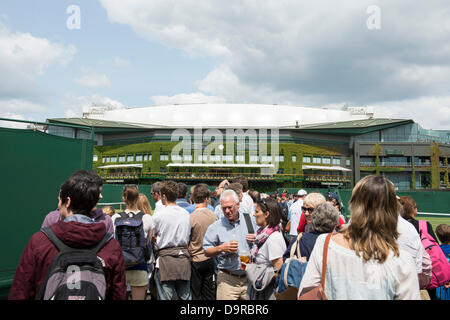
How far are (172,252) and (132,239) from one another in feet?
1.98

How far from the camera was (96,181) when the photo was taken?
8.71 ft

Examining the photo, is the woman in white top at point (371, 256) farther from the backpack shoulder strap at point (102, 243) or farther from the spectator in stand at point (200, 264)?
the spectator in stand at point (200, 264)

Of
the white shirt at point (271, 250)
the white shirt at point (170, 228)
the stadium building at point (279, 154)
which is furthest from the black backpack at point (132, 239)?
the stadium building at point (279, 154)

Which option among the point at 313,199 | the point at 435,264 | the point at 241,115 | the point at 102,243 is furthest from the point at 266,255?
the point at 241,115

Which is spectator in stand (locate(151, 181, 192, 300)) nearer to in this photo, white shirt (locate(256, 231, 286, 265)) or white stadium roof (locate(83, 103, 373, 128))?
white shirt (locate(256, 231, 286, 265))

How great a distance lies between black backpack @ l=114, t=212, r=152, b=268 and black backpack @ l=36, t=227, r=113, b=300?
2195 mm

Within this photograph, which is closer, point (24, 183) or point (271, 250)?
point (271, 250)

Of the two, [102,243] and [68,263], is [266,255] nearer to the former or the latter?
[102,243]

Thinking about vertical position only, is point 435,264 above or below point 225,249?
below

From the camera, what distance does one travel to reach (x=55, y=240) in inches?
88.8

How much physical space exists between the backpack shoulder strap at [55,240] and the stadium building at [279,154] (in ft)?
204

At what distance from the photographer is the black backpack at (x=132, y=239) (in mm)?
4422

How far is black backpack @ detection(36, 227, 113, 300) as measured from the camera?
7.16 feet
